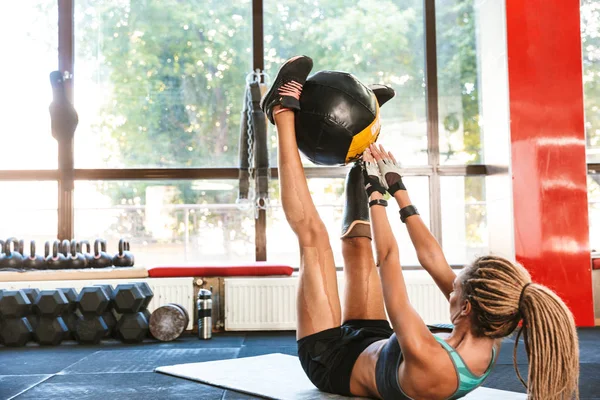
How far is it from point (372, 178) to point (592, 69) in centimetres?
413

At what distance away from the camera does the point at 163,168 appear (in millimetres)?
5375

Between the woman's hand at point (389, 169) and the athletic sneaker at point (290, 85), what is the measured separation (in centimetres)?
35

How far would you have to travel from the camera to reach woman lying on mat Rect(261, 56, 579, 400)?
1793 millimetres

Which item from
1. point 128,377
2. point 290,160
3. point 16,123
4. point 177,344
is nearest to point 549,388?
point 290,160

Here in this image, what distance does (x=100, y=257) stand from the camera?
15.9 ft

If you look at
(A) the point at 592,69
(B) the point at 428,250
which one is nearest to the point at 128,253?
(B) the point at 428,250

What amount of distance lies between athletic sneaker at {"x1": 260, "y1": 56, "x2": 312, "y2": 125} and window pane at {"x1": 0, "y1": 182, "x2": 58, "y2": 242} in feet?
11.5

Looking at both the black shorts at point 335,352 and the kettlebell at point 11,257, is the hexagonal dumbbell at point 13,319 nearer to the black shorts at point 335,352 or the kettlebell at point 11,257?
the kettlebell at point 11,257

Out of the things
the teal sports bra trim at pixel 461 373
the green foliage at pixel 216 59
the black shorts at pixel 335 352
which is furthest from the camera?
the green foliage at pixel 216 59

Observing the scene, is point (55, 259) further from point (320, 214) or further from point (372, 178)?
point (372, 178)

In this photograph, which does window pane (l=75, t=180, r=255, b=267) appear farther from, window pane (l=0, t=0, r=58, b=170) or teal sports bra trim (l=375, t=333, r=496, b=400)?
teal sports bra trim (l=375, t=333, r=496, b=400)

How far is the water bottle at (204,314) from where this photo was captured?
4535 millimetres

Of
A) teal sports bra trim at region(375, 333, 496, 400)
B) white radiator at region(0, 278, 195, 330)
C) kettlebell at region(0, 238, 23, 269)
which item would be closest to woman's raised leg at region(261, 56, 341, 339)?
teal sports bra trim at region(375, 333, 496, 400)

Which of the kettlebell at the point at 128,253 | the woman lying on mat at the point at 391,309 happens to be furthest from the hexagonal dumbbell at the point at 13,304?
the woman lying on mat at the point at 391,309
